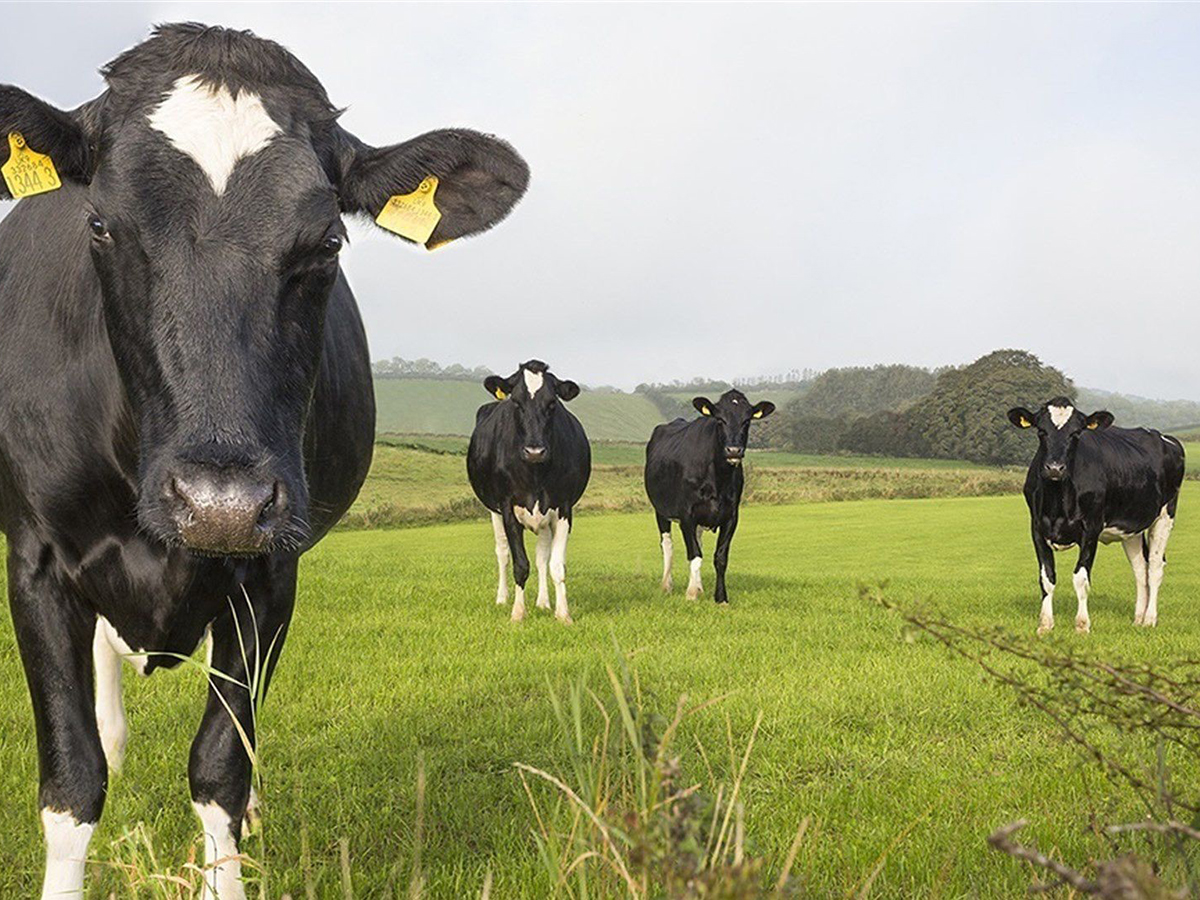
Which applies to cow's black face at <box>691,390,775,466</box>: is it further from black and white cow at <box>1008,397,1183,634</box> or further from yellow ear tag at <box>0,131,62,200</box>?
yellow ear tag at <box>0,131,62,200</box>

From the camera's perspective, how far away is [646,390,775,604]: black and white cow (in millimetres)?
14453

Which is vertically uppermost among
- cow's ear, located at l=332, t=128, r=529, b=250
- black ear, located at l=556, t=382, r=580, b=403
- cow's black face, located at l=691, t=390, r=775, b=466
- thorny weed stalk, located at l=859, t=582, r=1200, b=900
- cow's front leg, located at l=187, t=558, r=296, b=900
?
→ cow's ear, located at l=332, t=128, r=529, b=250

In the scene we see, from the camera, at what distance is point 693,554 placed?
14.5 m

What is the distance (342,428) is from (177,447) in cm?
233

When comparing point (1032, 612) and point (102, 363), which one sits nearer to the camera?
point (102, 363)

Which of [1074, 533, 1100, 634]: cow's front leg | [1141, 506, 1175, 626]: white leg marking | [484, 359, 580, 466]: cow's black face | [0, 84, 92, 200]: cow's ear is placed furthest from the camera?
[1141, 506, 1175, 626]: white leg marking

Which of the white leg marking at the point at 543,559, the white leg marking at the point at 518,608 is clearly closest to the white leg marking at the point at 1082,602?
the white leg marking at the point at 543,559

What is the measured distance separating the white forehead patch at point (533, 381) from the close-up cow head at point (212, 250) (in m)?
8.77

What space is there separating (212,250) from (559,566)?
9.10 m

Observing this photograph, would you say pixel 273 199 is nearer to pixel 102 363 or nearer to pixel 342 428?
pixel 102 363

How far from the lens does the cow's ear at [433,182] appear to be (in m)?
3.43


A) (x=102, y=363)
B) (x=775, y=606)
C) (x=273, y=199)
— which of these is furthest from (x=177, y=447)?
(x=775, y=606)

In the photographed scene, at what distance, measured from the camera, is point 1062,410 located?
12.7 meters

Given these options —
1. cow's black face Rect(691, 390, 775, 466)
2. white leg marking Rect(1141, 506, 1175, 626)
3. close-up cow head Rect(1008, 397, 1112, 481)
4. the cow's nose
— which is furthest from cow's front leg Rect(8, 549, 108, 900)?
white leg marking Rect(1141, 506, 1175, 626)
